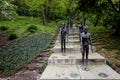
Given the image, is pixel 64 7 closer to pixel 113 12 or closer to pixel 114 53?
pixel 113 12

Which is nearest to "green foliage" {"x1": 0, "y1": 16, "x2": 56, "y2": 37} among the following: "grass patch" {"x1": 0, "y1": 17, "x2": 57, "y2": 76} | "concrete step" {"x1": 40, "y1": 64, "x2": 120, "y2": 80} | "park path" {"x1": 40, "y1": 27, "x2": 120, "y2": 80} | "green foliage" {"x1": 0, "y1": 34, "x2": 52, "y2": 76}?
"grass patch" {"x1": 0, "y1": 17, "x2": 57, "y2": 76}

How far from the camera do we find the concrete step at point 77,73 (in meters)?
9.02

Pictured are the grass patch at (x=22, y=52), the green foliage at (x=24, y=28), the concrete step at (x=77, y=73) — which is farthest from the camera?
the green foliage at (x=24, y=28)

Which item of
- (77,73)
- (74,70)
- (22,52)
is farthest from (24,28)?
(77,73)

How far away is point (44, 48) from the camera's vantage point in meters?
16.9

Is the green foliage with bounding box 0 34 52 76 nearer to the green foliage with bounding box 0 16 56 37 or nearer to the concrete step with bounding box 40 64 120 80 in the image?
the green foliage with bounding box 0 16 56 37

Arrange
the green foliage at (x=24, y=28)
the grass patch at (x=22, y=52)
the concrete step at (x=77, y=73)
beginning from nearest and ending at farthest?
the concrete step at (x=77, y=73)
the grass patch at (x=22, y=52)
the green foliage at (x=24, y=28)

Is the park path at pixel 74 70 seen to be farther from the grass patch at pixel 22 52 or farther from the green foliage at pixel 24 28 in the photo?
the green foliage at pixel 24 28

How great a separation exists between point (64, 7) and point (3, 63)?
18828 millimetres

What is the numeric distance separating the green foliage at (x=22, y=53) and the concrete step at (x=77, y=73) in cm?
301

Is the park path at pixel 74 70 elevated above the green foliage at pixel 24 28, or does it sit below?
below

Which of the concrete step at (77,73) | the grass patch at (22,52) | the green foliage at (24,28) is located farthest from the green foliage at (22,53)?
the concrete step at (77,73)

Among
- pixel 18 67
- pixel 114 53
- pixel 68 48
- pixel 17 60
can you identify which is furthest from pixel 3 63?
pixel 114 53

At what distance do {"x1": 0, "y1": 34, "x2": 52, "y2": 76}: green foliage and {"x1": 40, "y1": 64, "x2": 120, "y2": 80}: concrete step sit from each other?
3.01 m
